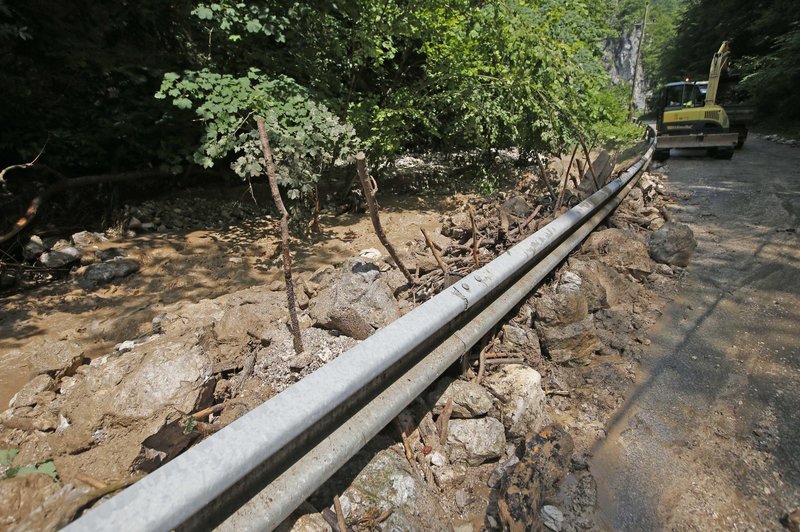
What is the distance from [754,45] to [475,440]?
1270 inches

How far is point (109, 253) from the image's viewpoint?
15.4ft

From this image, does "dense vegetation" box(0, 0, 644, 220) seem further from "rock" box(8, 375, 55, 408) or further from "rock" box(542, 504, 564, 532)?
"rock" box(542, 504, 564, 532)

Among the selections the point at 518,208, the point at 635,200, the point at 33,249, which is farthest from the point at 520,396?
the point at 33,249

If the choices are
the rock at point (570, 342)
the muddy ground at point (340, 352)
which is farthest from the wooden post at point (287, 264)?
the rock at point (570, 342)

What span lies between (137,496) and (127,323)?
9.73 feet

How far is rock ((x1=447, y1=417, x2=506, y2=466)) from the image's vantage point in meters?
2.03

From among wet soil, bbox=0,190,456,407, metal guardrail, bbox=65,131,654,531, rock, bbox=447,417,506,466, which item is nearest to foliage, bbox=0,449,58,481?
wet soil, bbox=0,190,456,407

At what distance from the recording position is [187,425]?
197 centimetres

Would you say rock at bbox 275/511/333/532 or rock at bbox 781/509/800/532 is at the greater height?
rock at bbox 275/511/333/532

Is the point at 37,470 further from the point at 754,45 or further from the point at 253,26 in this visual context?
the point at 754,45

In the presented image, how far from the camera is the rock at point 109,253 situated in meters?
4.65

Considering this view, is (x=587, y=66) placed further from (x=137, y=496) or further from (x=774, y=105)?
(x=774, y=105)

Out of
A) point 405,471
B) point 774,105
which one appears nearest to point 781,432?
point 405,471

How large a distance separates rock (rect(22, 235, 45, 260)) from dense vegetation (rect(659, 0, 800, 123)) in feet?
78.8
